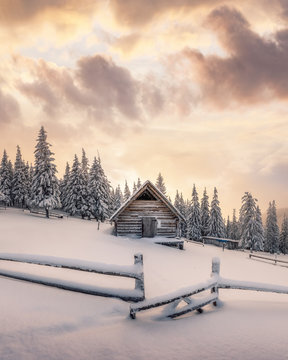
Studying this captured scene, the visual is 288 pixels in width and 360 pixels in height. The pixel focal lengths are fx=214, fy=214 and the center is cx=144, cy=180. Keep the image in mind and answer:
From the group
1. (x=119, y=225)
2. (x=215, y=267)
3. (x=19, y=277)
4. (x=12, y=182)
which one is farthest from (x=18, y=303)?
(x=12, y=182)

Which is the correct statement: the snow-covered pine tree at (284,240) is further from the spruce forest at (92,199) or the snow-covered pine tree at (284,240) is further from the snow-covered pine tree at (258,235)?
the snow-covered pine tree at (258,235)

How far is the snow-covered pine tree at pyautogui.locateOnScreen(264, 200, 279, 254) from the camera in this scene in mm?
60594

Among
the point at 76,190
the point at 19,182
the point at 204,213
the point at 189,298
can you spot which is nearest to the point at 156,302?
the point at 189,298

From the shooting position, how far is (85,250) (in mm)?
13297

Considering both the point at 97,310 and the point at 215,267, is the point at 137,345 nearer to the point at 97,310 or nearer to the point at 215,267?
the point at 97,310

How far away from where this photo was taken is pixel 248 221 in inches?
1892

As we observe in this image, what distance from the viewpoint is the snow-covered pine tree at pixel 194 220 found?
5425cm

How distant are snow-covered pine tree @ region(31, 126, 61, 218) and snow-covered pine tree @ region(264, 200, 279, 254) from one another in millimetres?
57668

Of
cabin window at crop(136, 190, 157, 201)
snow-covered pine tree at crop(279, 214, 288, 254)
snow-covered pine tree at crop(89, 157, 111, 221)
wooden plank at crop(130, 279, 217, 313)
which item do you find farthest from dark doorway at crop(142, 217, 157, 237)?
snow-covered pine tree at crop(279, 214, 288, 254)

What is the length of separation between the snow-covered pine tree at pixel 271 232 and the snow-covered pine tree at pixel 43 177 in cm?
5767

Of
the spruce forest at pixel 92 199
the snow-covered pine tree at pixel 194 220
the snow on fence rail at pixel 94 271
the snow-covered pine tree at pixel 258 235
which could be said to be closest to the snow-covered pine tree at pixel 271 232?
the spruce forest at pixel 92 199

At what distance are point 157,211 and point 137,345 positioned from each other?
60.1ft

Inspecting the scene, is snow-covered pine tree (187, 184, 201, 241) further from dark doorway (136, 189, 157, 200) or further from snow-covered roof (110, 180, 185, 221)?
dark doorway (136, 189, 157, 200)

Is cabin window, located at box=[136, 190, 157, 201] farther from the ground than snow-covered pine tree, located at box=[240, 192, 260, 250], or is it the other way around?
cabin window, located at box=[136, 190, 157, 201]
